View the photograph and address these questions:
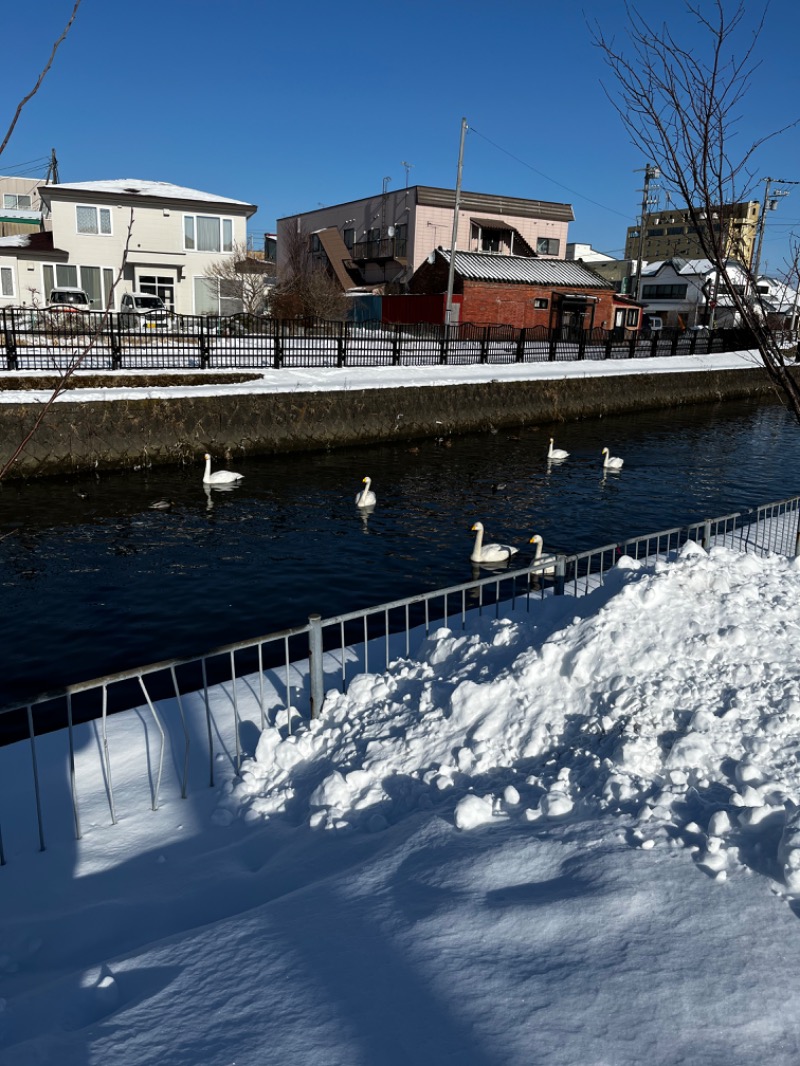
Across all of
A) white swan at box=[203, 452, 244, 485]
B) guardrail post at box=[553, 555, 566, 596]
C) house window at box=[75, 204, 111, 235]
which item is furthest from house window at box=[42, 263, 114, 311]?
guardrail post at box=[553, 555, 566, 596]

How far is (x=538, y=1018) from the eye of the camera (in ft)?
9.25

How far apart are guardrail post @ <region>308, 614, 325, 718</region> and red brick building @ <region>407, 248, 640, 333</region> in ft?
122

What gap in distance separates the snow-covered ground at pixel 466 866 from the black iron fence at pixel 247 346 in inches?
505

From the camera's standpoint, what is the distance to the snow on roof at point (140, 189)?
3556 cm

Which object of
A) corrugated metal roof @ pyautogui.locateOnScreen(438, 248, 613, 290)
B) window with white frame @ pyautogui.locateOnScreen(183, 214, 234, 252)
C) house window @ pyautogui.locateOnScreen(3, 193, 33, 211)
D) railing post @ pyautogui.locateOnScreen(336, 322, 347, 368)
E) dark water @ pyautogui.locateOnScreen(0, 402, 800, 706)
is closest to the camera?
dark water @ pyautogui.locateOnScreen(0, 402, 800, 706)

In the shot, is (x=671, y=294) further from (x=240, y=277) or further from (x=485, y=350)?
(x=485, y=350)

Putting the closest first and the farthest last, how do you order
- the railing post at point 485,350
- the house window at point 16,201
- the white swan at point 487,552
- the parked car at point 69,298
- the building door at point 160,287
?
the white swan at point 487,552 → the railing post at point 485,350 → the parked car at point 69,298 → the building door at point 160,287 → the house window at point 16,201

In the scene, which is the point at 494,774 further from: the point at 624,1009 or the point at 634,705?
the point at 624,1009

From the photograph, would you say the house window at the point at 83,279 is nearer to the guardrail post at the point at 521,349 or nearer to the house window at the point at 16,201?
the guardrail post at the point at 521,349

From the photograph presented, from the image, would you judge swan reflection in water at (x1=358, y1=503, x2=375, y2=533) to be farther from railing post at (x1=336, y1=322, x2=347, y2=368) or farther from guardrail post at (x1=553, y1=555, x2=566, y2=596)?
railing post at (x1=336, y1=322, x2=347, y2=368)

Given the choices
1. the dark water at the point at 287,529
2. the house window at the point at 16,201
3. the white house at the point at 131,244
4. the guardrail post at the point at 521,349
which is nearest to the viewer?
the dark water at the point at 287,529

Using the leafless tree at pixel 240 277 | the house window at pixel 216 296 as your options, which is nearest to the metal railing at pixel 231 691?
the leafless tree at pixel 240 277

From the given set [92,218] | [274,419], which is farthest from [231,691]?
[92,218]

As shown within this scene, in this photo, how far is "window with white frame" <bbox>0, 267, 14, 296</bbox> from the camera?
34.9m
